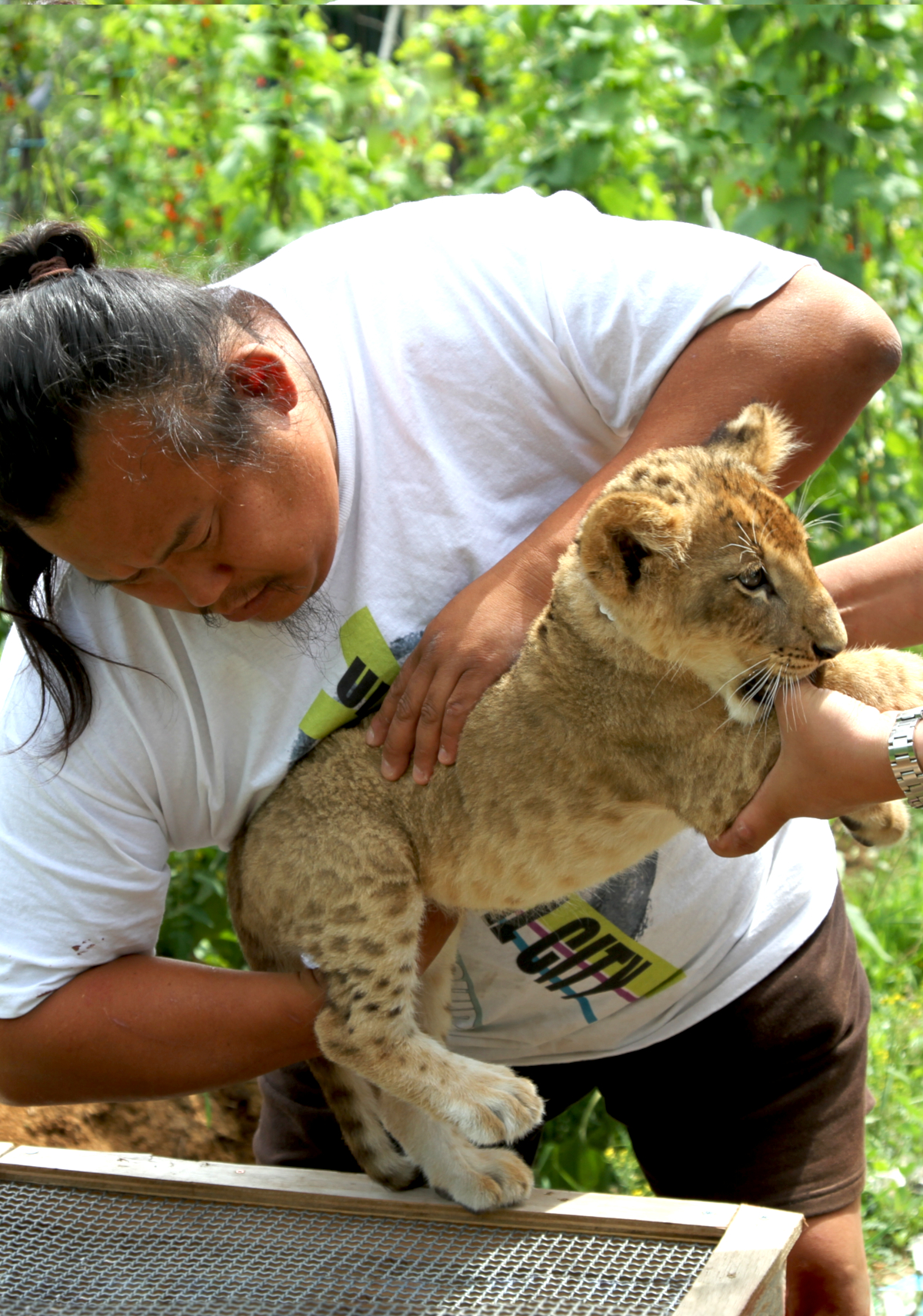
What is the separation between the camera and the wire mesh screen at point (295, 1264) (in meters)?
2.06

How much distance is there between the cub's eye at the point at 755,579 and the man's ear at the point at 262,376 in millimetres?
902

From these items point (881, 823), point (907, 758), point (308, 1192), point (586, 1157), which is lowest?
point (586, 1157)

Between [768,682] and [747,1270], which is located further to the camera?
[768,682]

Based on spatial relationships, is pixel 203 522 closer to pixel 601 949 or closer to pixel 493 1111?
pixel 601 949

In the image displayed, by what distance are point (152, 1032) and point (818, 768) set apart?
53.3 inches

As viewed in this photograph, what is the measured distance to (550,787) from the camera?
2.59 metres

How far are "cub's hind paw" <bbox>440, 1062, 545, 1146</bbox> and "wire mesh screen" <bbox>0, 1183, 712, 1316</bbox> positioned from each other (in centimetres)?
19

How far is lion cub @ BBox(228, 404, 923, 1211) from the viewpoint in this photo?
93.8 inches

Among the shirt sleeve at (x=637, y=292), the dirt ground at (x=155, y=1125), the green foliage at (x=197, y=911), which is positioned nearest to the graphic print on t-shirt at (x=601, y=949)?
the shirt sleeve at (x=637, y=292)

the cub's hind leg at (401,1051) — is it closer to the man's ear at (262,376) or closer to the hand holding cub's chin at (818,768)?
the hand holding cub's chin at (818,768)

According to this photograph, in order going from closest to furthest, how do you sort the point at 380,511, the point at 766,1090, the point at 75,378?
the point at 75,378
the point at 380,511
the point at 766,1090

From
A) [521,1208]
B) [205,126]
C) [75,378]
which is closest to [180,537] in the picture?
[75,378]

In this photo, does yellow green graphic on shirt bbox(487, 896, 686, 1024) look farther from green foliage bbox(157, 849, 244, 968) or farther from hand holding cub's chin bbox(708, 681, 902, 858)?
green foliage bbox(157, 849, 244, 968)

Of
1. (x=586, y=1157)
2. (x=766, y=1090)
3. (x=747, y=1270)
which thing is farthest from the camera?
(x=586, y=1157)
